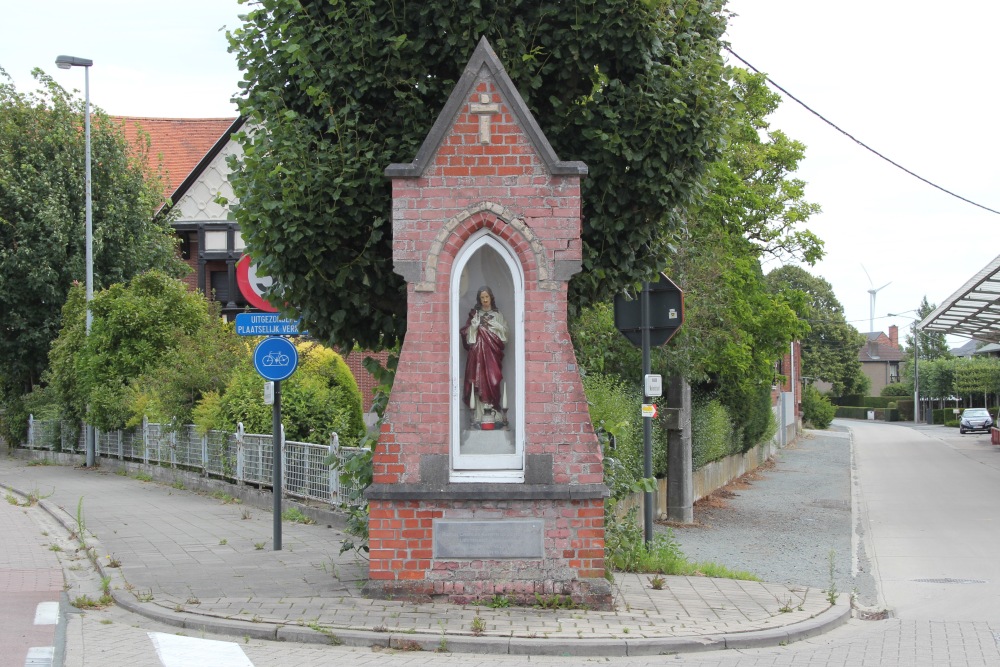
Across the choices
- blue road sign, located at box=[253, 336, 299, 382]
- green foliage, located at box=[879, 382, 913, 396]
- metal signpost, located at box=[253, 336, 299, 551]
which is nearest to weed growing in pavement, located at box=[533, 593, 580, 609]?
metal signpost, located at box=[253, 336, 299, 551]

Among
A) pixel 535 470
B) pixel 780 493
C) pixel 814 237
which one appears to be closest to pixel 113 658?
pixel 535 470

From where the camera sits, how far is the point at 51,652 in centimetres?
731

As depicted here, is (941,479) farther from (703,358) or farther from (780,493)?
(703,358)

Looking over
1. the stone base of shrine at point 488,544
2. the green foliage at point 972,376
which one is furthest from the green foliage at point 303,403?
the green foliage at point 972,376

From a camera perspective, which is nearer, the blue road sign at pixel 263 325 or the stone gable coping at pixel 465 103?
the stone gable coping at pixel 465 103

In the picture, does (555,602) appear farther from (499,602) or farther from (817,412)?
(817,412)

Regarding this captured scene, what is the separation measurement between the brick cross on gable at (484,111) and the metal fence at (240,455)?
3.37 meters

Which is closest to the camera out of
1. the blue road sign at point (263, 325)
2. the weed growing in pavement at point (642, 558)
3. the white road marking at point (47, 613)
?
the white road marking at point (47, 613)

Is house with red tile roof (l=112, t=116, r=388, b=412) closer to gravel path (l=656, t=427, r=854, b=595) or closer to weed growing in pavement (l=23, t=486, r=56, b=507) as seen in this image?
weed growing in pavement (l=23, t=486, r=56, b=507)

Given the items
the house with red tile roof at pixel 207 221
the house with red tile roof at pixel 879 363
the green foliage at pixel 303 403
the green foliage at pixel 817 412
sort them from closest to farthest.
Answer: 1. the green foliage at pixel 303 403
2. the house with red tile roof at pixel 207 221
3. the green foliage at pixel 817 412
4. the house with red tile roof at pixel 879 363

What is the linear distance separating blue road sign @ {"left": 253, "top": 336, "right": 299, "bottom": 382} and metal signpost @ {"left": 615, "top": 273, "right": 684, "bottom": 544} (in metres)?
3.80

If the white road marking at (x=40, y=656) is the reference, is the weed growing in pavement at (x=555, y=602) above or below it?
above

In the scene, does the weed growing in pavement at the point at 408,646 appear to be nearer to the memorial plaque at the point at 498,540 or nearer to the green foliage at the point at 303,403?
the memorial plaque at the point at 498,540

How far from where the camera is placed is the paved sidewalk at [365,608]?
24.8 ft
